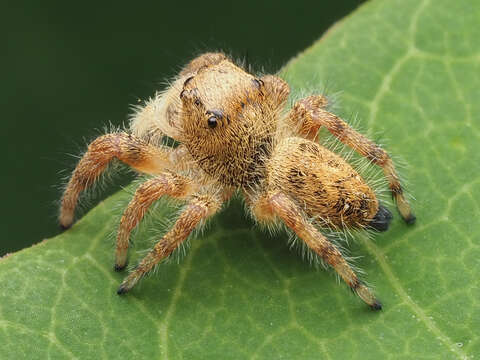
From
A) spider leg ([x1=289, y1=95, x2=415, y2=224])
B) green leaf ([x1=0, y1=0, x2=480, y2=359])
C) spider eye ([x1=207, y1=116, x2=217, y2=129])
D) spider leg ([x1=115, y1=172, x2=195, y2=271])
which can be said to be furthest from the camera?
spider leg ([x1=289, y1=95, x2=415, y2=224])

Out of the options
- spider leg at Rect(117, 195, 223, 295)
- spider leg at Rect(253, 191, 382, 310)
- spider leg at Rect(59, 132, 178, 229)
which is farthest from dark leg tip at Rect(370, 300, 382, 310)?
spider leg at Rect(59, 132, 178, 229)

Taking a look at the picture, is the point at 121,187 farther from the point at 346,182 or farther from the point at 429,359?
the point at 429,359

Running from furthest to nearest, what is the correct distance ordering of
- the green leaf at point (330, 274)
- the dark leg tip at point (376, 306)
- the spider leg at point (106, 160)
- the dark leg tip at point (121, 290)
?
the spider leg at point (106, 160) < the dark leg tip at point (121, 290) < the dark leg tip at point (376, 306) < the green leaf at point (330, 274)

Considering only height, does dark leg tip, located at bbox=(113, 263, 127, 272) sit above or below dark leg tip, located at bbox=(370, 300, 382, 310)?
above

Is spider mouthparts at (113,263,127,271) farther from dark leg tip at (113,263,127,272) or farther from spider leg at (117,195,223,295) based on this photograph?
spider leg at (117,195,223,295)

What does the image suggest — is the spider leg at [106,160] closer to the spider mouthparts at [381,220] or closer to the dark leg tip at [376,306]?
the spider mouthparts at [381,220]

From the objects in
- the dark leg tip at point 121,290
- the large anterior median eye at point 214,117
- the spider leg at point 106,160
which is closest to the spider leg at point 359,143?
the large anterior median eye at point 214,117

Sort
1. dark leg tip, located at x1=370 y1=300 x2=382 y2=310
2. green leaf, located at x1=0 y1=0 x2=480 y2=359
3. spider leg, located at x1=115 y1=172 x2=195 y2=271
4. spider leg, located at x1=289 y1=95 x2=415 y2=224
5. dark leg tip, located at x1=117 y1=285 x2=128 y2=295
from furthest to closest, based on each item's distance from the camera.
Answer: spider leg, located at x1=289 y1=95 x2=415 y2=224 → spider leg, located at x1=115 y1=172 x2=195 y2=271 → dark leg tip, located at x1=117 y1=285 x2=128 y2=295 → dark leg tip, located at x1=370 y1=300 x2=382 y2=310 → green leaf, located at x1=0 y1=0 x2=480 y2=359

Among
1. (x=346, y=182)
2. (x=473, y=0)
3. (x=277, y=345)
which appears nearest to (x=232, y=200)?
(x=346, y=182)
